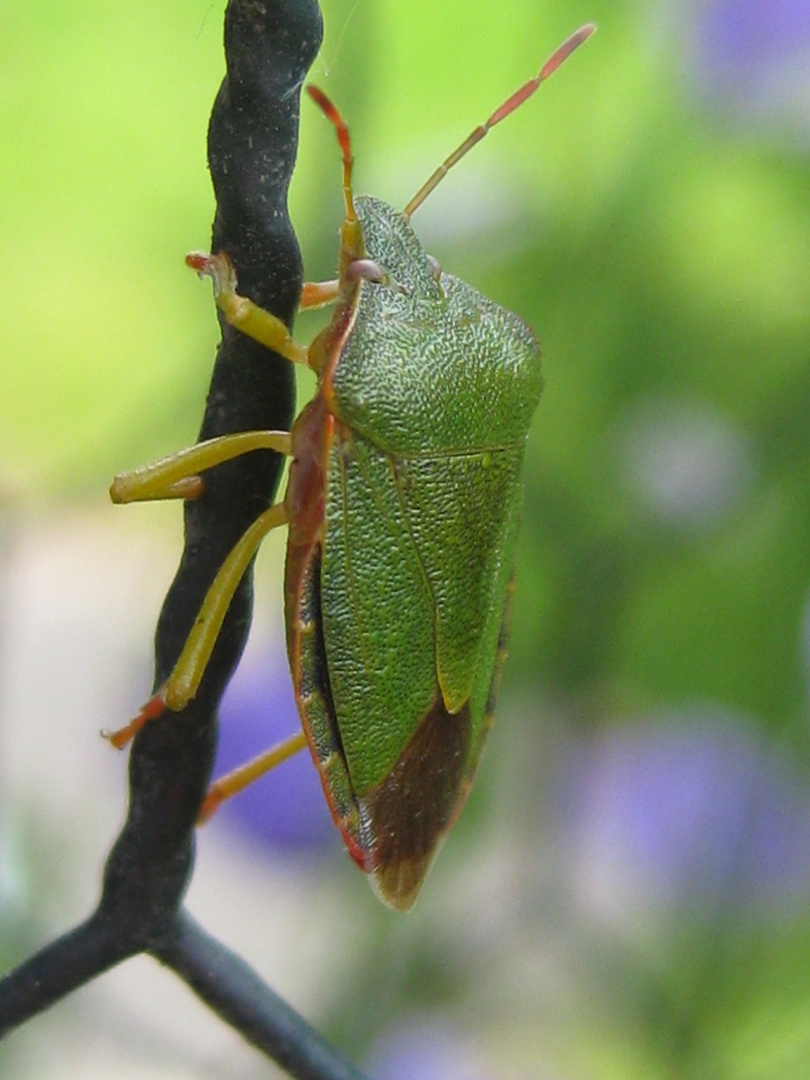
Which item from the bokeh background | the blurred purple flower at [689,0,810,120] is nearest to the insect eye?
the bokeh background

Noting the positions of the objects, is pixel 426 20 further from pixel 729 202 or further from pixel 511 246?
pixel 729 202

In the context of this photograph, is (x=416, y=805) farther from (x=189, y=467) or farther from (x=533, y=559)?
(x=533, y=559)

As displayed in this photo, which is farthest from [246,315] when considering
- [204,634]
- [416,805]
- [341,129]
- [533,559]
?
[533,559]

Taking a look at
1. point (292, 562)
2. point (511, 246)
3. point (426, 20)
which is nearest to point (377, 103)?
point (426, 20)

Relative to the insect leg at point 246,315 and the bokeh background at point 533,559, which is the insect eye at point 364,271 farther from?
the bokeh background at point 533,559

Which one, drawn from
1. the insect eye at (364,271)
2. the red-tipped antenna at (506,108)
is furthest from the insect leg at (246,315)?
the red-tipped antenna at (506,108)
